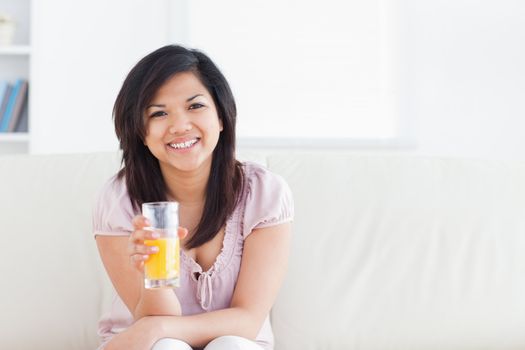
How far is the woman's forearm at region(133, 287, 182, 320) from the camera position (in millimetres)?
1662

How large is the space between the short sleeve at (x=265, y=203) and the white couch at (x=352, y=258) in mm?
238

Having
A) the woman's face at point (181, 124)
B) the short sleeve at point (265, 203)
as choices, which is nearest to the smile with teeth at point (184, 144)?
the woman's face at point (181, 124)

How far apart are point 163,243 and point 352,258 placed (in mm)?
792

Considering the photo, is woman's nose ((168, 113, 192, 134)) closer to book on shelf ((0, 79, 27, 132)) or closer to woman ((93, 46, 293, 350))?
woman ((93, 46, 293, 350))

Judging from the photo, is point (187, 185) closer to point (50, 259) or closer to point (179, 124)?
point (179, 124)

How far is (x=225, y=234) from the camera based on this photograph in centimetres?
183

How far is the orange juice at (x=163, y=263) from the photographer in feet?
4.64

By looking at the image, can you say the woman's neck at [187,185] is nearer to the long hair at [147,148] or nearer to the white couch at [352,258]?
the long hair at [147,148]

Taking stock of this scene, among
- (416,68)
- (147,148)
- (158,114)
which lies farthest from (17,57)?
(158,114)

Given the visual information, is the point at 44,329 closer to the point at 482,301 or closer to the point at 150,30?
the point at 482,301

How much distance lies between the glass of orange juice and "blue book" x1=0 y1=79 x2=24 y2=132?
2.58m

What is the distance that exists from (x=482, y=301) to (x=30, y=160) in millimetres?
1359

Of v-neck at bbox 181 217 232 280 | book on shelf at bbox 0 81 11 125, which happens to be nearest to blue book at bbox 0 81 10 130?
book on shelf at bbox 0 81 11 125

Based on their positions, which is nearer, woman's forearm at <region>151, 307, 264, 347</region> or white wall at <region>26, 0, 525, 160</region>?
woman's forearm at <region>151, 307, 264, 347</region>
